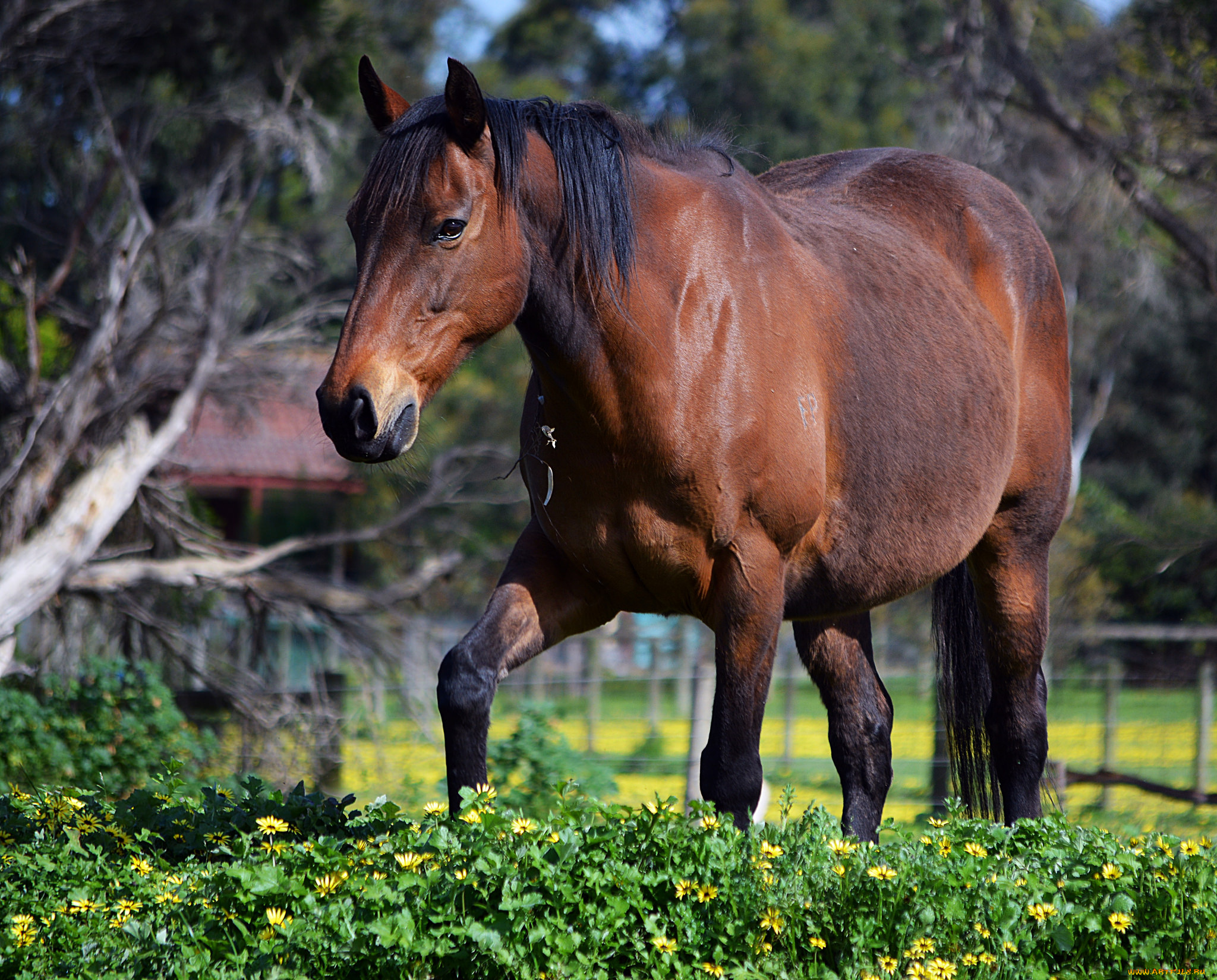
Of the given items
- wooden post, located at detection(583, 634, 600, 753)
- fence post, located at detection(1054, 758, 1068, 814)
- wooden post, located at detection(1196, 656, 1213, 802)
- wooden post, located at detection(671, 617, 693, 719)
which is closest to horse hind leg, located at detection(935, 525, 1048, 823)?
fence post, located at detection(1054, 758, 1068, 814)

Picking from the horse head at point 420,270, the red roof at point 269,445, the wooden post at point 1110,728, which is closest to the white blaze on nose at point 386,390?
the horse head at point 420,270

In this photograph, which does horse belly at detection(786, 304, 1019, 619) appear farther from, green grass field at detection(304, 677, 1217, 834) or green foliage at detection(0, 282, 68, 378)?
green foliage at detection(0, 282, 68, 378)

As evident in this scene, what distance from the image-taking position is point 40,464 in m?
8.46

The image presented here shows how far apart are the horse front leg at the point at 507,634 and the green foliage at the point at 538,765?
2273 mm

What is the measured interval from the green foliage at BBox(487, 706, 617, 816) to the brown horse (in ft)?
5.76

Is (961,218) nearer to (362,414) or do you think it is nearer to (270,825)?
(362,414)

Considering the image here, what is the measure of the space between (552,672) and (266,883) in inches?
653

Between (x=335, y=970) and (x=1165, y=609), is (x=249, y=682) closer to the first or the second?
(x=335, y=970)

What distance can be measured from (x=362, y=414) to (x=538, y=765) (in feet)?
11.6

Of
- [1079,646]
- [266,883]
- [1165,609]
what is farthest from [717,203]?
[1165,609]

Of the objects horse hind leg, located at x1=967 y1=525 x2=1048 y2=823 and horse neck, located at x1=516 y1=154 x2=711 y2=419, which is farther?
horse hind leg, located at x1=967 y1=525 x2=1048 y2=823

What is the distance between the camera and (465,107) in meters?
2.76

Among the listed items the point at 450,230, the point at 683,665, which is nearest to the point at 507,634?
the point at 450,230

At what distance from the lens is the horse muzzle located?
8.23ft
